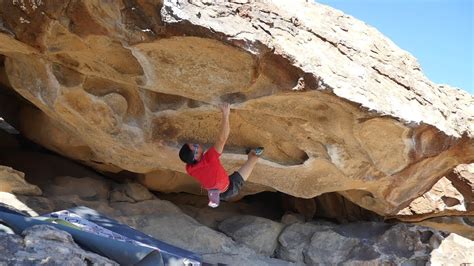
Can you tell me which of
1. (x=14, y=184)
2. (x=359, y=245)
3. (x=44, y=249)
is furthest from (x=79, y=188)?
(x=359, y=245)

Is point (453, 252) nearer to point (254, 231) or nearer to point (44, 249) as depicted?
point (254, 231)

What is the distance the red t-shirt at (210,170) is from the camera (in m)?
4.62

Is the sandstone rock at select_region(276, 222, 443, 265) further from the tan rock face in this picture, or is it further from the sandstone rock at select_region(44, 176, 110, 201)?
the sandstone rock at select_region(44, 176, 110, 201)

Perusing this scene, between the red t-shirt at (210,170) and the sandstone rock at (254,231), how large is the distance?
1.38m

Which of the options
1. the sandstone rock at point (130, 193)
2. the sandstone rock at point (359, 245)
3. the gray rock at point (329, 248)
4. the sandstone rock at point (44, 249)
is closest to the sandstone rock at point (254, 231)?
the sandstone rock at point (359, 245)

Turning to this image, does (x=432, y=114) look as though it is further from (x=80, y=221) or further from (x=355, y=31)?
(x=80, y=221)

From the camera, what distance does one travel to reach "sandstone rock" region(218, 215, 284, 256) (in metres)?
5.92

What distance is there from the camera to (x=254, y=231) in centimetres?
602

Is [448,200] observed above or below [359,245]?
above

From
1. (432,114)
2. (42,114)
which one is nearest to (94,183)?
(42,114)

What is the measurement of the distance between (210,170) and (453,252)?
3.15 meters

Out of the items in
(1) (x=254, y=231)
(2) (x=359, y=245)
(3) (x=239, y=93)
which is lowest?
(1) (x=254, y=231)

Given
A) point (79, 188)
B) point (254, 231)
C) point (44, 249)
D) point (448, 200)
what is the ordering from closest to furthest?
1. point (44, 249)
2. point (79, 188)
3. point (254, 231)
4. point (448, 200)

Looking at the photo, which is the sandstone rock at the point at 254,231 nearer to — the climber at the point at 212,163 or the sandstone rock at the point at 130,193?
the sandstone rock at the point at 130,193
